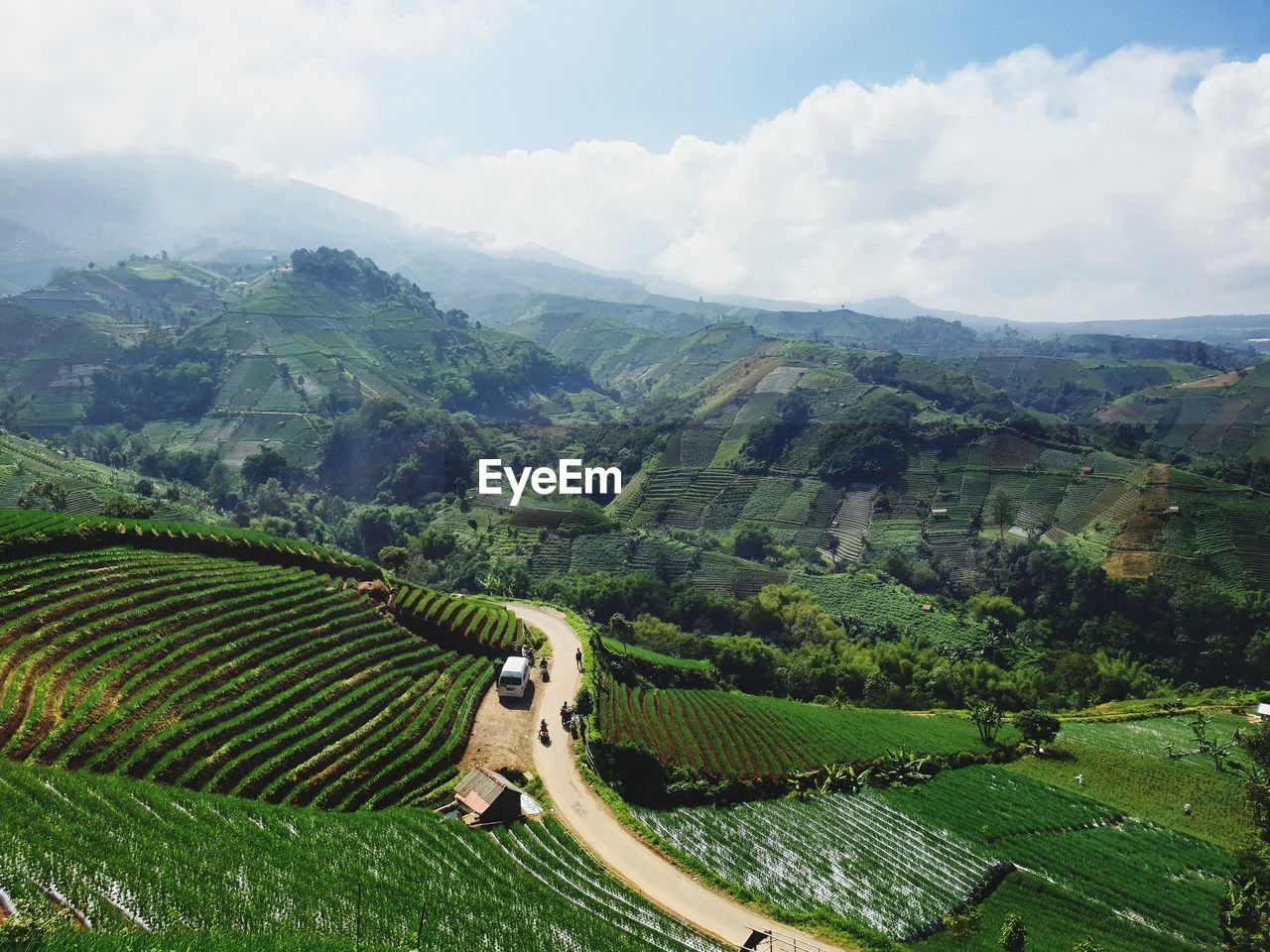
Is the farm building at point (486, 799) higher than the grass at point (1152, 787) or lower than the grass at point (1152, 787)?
higher

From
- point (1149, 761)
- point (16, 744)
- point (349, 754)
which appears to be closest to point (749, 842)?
point (349, 754)

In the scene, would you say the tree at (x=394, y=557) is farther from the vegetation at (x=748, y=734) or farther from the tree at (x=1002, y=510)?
the tree at (x=1002, y=510)

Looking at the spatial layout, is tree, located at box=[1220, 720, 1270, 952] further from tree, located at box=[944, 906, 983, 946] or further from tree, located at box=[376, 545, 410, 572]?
tree, located at box=[376, 545, 410, 572]

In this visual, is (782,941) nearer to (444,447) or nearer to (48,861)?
(48,861)

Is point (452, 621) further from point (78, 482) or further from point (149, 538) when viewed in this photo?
point (78, 482)

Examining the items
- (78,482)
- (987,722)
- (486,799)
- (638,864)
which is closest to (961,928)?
(638,864)

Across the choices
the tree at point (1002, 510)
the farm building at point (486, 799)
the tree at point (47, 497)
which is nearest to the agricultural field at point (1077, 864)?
the farm building at point (486, 799)
